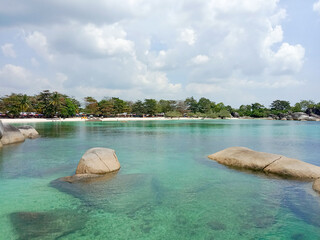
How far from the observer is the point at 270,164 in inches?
400

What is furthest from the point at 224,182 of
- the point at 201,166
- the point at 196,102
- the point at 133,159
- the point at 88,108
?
the point at 196,102

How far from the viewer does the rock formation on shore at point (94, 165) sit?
8970 millimetres

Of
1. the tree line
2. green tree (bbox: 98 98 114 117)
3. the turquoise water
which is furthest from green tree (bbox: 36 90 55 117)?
the turquoise water

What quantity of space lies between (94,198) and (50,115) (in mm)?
69734

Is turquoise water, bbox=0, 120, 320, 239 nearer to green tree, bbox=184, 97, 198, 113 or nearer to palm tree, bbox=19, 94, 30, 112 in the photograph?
palm tree, bbox=19, 94, 30, 112

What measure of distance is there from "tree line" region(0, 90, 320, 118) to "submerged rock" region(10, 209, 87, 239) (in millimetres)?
64261

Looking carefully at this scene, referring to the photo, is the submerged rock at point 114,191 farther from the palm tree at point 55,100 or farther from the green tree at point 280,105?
the green tree at point 280,105

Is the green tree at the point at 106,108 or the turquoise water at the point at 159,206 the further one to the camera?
the green tree at the point at 106,108

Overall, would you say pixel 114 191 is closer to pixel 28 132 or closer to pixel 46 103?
pixel 28 132

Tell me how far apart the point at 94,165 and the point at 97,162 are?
21cm

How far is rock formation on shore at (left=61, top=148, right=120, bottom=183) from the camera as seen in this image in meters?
8.97

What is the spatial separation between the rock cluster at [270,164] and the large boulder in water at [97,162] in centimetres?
614

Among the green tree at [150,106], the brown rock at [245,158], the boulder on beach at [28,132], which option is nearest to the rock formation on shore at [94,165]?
the brown rock at [245,158]

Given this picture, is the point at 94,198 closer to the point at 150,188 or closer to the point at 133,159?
the point at 150,188
